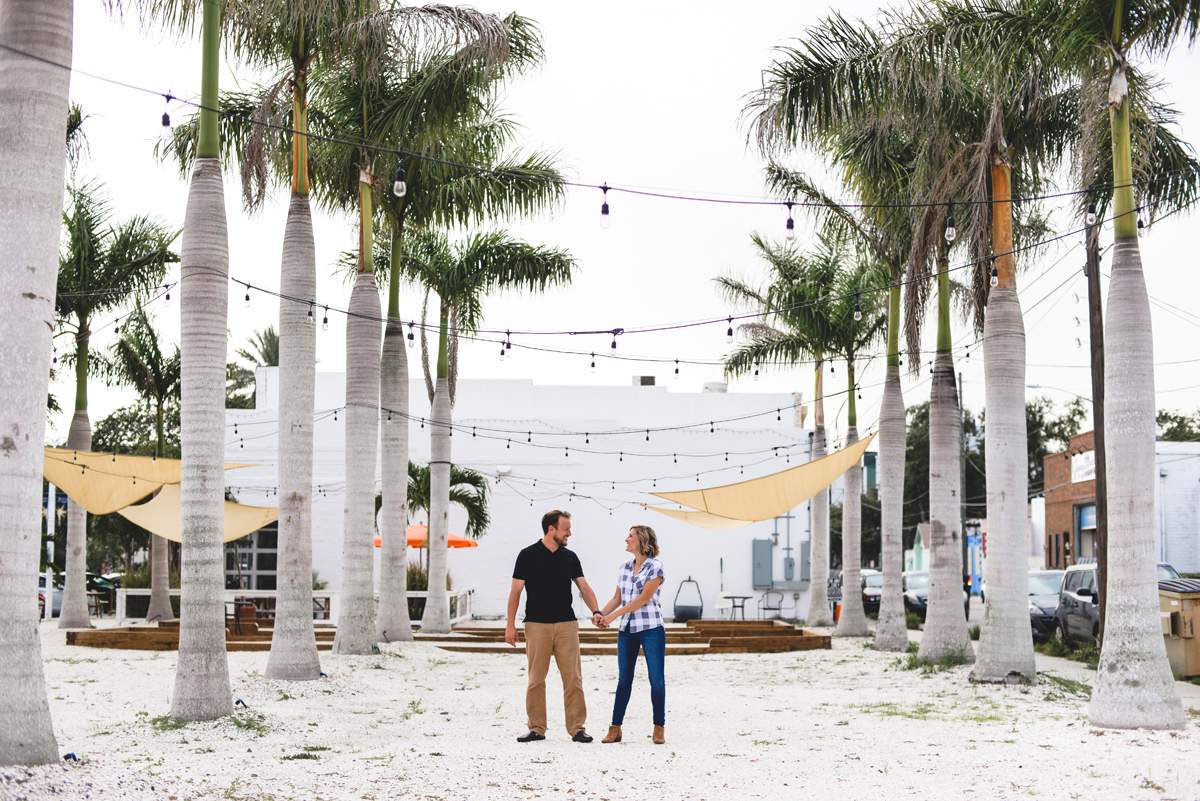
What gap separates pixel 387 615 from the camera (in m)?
16.7

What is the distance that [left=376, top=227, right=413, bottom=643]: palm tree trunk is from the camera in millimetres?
16438

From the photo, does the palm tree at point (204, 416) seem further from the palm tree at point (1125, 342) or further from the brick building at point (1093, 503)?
the brick building at point (1093, 503)

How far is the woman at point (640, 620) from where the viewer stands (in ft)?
25.9

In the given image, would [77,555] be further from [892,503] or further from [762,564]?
[762,564]

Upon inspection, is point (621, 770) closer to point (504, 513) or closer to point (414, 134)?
point (414, 134)

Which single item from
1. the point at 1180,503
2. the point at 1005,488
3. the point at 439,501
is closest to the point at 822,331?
the point at 439,501

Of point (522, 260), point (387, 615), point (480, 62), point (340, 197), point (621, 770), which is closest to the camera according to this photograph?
point (621, 770)

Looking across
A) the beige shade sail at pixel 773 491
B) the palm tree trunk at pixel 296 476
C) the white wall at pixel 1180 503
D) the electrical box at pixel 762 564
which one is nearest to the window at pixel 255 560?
the electrical box at pixel 762 564

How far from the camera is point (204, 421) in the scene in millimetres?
8758

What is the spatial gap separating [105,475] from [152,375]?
6.14 meters

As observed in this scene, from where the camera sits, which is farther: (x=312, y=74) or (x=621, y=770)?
(x=312, y=74)

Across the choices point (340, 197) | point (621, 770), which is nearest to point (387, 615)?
point (340, 197)

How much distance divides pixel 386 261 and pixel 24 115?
511 inches

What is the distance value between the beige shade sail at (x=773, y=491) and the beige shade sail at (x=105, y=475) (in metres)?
7.74
